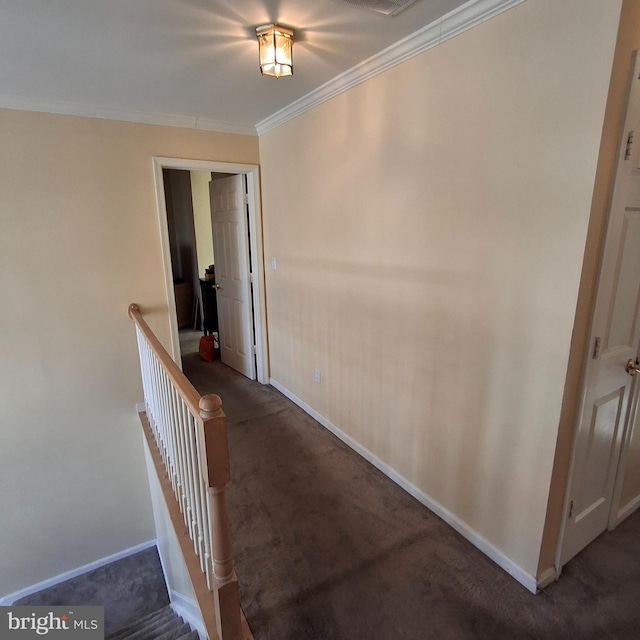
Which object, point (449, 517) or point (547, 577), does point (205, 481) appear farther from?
point (547, 577)

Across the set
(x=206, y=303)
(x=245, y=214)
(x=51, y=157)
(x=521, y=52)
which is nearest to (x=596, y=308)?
(x=521, y=52)

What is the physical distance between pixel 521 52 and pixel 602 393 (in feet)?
4.59

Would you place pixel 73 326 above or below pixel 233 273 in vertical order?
below

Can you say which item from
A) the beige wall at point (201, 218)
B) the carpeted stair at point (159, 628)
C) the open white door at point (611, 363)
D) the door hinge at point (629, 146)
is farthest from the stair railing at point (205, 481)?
the beige wall at point (201, 218)

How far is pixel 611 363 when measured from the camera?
1.60 m

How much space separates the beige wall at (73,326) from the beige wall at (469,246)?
1.44 metres

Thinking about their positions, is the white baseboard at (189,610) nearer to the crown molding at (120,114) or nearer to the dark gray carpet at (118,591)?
the dark gray carpet at (118,591)

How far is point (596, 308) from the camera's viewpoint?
142cm

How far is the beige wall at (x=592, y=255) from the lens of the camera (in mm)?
1229

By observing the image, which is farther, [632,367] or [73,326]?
[73,326]

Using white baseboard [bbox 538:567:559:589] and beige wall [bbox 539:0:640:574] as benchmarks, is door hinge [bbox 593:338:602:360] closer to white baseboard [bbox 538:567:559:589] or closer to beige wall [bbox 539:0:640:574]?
beige wall [bbox 539:0:640:574]

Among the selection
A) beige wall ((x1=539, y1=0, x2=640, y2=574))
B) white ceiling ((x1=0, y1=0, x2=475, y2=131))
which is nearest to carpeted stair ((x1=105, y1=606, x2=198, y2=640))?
beige wall ((x1=539, y1=0, x2=640, y2=574))

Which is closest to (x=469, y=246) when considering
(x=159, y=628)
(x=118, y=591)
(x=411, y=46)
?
(x=411, y=46)

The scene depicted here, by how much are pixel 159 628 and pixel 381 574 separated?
4.58ft
